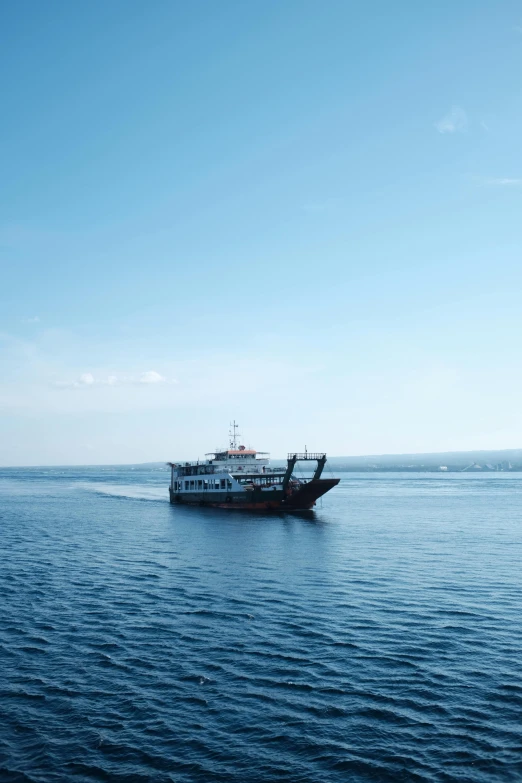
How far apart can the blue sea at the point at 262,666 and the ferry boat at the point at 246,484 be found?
36.0 meters

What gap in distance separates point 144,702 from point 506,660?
15422 millimetres

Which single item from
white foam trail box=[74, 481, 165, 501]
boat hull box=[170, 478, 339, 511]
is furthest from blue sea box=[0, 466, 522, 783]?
white foam trail box=[74, 481, 165, 501]

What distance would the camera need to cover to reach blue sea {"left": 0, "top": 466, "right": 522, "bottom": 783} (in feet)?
55.6

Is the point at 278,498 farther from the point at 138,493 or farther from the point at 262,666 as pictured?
the point at 138,493

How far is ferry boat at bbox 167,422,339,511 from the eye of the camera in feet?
291

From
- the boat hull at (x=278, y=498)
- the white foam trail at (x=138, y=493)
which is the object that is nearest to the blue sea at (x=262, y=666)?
the boat hull at (x=278, y=498)

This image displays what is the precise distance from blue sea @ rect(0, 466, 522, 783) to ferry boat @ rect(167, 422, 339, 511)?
3603 centimetres

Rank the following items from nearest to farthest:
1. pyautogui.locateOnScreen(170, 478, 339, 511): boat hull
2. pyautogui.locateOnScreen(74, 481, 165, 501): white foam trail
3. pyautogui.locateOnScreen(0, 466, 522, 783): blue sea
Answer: pyautogui.locateOnScreen(0, 466, 522, 783): blue sea < pyautogui.locateOnScreen(170, 478, 339, 511): boat hull < pyautogui.locateOnScreen(74, 481, 165, 501): white foam trail

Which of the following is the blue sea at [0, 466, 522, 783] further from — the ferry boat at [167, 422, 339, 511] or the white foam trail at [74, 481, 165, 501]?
the white foam trail at [74, 481, 165, 501]

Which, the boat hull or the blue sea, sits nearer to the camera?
the blue sea

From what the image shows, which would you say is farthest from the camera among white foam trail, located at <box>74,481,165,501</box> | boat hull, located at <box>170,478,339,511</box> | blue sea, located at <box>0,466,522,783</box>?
white foam trail, located at <box>74,481,165,501</box>

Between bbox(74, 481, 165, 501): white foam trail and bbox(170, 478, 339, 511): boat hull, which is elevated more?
bbox(170, 478, 339, 511): boat hull

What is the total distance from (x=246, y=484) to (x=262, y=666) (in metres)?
72.4

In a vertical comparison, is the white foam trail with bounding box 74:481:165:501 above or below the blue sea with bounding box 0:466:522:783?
below
